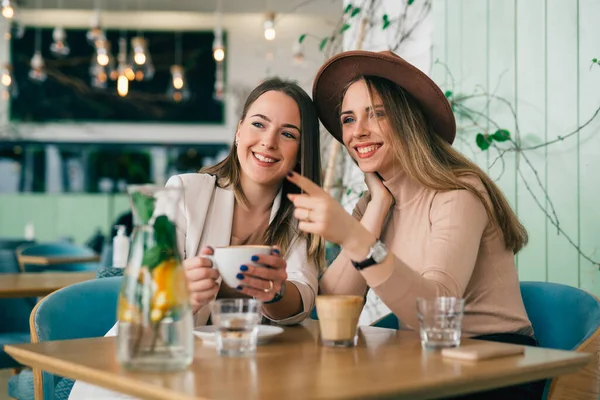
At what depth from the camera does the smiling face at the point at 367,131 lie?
81.3 inches

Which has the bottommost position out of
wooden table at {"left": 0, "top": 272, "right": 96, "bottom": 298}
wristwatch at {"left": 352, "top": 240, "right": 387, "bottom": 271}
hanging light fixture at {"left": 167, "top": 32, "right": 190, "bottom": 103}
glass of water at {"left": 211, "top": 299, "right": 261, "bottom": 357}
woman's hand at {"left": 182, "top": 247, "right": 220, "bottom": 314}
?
wooden table at {"left": 0, "top": 272, "right": 96, "bottom": 298}

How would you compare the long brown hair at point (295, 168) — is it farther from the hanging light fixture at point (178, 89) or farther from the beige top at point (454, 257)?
the hanging light fixture at point (178, 89)

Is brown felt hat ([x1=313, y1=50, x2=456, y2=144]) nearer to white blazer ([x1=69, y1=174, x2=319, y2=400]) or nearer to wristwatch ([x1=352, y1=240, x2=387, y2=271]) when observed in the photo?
white blazer ([x1=69, y1=174, x2=319, y2=400])

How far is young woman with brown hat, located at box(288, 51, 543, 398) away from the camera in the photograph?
5.74ft

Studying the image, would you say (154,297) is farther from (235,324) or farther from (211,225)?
(211,225)

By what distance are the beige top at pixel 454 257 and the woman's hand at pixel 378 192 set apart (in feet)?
0.08

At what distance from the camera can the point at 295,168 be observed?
2240 mm

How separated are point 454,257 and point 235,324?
67 cm

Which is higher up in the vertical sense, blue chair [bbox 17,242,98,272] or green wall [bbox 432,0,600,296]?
green wall [bbox 432,0,600,296]

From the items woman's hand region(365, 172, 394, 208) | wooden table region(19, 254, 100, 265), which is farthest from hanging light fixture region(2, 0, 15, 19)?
woman's hand region(365, 172, 394, 208)

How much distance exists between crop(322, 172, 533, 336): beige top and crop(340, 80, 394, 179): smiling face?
0.26 ft

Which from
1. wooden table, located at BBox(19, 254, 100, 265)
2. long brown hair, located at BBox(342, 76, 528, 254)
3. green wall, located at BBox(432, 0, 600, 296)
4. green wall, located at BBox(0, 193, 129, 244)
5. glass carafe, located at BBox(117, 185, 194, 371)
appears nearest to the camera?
glass carafe, located at BBox(117, 185, 194, 371)

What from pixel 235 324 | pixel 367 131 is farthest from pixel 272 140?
pixel 235 324

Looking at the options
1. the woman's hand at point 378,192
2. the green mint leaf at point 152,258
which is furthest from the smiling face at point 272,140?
the green mint leaf at point 152,258
